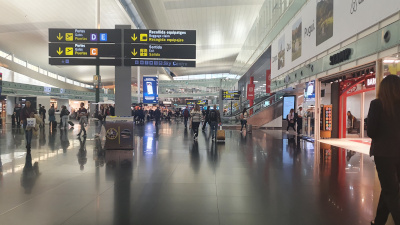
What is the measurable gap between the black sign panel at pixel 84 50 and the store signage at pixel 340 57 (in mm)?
8239

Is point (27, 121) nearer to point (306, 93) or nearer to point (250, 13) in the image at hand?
point (306, 93)

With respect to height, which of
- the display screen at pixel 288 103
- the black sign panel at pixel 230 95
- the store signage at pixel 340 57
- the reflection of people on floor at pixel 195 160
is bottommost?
the reflection of people on floor at pixel 195 160

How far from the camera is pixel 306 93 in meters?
14.7

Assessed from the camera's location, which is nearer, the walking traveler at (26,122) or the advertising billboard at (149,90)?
the walking traveler at (26,122)

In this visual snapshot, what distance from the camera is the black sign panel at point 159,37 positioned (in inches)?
402

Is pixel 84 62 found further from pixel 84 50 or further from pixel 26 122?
pixel 26 122

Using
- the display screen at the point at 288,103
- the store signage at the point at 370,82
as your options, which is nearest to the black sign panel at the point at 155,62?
the store signage at the point at 370,82

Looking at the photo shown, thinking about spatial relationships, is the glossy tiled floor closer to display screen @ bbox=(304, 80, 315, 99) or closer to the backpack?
the backpack

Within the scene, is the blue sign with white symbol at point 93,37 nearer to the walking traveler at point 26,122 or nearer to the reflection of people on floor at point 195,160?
the walking traveler at point 26,122

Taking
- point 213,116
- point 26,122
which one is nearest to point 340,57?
point 213,116

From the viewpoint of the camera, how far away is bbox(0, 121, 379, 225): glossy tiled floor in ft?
12.2

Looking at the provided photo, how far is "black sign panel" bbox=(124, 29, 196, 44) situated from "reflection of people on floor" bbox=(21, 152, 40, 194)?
5.26 meters

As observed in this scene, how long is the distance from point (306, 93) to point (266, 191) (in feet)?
36.2

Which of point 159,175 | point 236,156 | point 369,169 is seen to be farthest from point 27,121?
point 369,169
